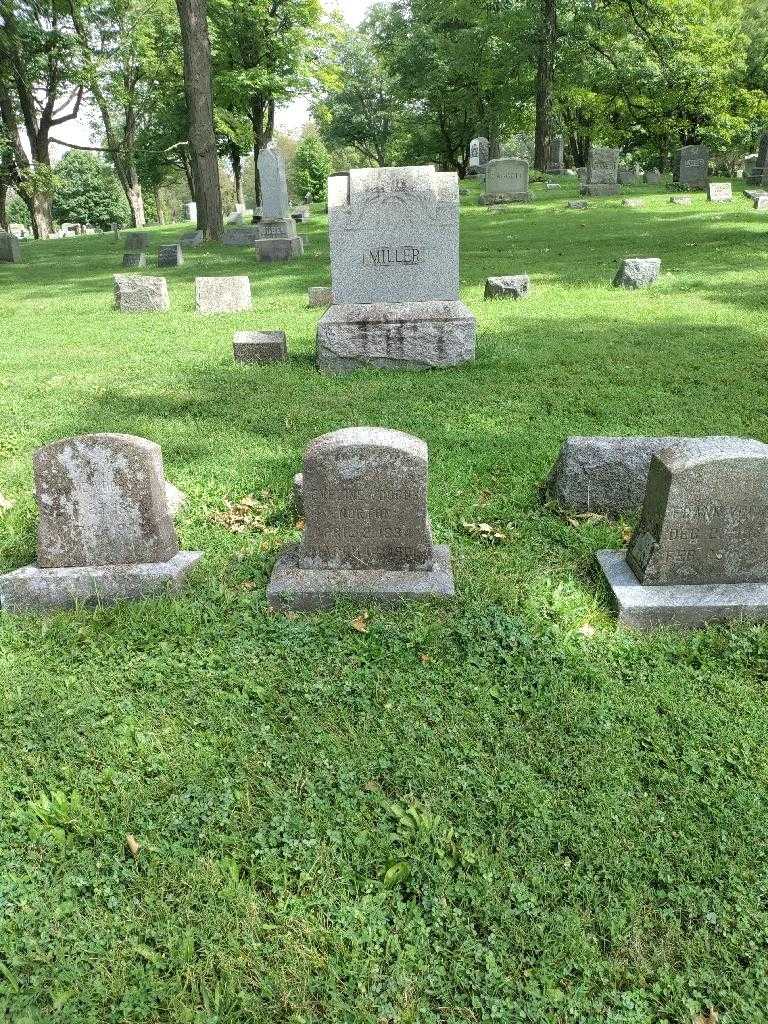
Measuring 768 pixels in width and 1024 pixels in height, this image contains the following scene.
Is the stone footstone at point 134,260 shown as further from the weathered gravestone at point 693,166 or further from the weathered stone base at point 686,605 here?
the weathered gravestone at point 693,166

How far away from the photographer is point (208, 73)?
17.4 m

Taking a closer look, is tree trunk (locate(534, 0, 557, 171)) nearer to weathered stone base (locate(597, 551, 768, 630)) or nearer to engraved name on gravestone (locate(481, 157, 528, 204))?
engraved name on gravestone (locate(481, 157, 528, 204))

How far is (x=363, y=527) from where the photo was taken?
3549 mm

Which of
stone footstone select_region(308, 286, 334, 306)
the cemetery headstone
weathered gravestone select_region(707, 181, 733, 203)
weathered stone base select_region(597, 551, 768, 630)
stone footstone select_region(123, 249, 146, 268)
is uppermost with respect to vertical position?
weathered gravestone select_region(707, 181, 733, 203)

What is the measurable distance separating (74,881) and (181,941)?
0.46m

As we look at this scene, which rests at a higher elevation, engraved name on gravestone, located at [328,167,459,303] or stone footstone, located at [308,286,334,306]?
engraved name on gravestone, located at [328,167,459,303]

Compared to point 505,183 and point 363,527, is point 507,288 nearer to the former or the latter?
point 363,527

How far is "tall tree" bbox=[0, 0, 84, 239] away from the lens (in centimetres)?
2215

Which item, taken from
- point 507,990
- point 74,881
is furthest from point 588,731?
point 74,881

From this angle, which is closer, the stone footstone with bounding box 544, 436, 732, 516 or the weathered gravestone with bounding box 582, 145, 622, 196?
the stone footstone with bounding box 544, 436, 732, 516

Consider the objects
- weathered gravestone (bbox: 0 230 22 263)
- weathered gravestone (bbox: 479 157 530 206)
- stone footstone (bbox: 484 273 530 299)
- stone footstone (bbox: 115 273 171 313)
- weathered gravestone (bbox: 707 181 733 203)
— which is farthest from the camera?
weathered gravestone (bbox: 479 157 530 206)

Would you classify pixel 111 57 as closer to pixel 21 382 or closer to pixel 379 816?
pixel 21 382

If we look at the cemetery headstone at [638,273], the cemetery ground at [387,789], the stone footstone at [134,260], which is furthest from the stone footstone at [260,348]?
the stone footstone at [134,260]

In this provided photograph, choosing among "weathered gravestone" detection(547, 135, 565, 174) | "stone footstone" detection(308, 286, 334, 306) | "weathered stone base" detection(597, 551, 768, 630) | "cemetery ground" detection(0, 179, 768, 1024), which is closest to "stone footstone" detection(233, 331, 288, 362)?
"cemetery ground" detection(0, 179, 768, 1024)
